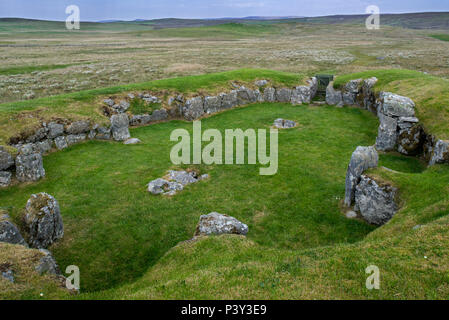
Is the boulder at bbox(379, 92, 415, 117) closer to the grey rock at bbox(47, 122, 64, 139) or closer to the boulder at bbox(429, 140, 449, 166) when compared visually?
the boulder at bbox(429, 140, 449, 166)

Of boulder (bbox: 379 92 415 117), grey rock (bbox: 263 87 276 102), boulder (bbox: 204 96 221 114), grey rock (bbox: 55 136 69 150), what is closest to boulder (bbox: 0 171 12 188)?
grey rock (bbox: 55 136 69 150)

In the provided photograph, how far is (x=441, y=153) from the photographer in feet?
73.3

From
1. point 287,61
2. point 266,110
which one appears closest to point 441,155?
point 266,110

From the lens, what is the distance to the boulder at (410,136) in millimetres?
27781

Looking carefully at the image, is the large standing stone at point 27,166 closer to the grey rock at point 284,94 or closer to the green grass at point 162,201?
the green grass at point 162,201

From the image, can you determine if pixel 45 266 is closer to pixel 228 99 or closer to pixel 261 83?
pixel 228 99

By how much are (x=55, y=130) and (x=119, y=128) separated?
6.37 m

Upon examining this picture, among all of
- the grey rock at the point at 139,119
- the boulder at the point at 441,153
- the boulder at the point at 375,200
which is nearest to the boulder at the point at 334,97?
the boulder at the point at 441,153

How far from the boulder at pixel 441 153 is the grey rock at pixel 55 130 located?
113 ft

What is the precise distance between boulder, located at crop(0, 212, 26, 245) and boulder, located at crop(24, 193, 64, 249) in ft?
3.61

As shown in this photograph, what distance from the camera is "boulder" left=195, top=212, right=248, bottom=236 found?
16.7m

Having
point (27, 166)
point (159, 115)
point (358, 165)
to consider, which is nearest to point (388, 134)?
point (358, 165)

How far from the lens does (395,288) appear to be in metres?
10.2
